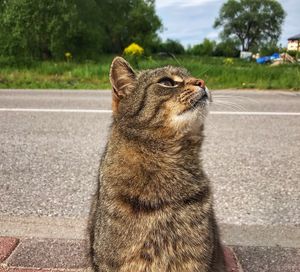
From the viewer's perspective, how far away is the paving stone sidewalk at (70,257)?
2367mm

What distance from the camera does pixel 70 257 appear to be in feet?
8.09

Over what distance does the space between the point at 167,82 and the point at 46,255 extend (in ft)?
4.14

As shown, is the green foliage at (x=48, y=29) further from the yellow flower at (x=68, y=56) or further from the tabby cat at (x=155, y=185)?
the tabby cat at (x=155, y=185)

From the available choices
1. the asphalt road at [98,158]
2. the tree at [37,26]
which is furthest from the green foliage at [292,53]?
the tree at [37,26]

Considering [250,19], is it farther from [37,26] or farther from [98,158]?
[98,158]

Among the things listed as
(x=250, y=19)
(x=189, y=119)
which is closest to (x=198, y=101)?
(x=189, y=119)

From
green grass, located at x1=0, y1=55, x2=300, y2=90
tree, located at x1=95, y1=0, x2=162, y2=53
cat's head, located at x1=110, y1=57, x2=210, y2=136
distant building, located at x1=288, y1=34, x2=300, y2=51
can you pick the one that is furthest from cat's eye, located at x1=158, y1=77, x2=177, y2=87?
tree, located at x1=95, y1=0, x2=162, y2=53

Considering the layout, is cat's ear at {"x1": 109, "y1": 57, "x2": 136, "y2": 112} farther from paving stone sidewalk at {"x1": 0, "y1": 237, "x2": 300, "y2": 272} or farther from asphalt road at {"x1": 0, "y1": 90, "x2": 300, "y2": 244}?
paving stone sidewalk at {"x1": 0, "y1": 237, "x2": 300, "y2": 272}

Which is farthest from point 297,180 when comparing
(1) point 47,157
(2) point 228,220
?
(1) point 47,157

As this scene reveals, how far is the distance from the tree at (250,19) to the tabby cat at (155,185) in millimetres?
59535

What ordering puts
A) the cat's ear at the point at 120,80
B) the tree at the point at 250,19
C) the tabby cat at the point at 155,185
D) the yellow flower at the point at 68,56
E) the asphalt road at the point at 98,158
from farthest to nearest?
the tree at the point at 250,19 → the yellow flower at the point at 68,56 → the asphalt road at the point at 98,158 → the cat's ear at the point at 120,80 → the tabby cat at the point at 155,185

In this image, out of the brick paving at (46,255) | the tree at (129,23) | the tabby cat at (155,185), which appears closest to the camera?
the tabby cat at (155,185)

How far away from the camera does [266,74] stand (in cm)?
1069

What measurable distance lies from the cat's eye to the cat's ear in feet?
0.54
